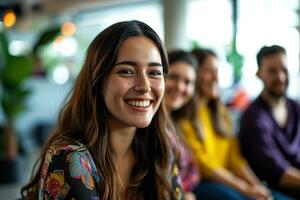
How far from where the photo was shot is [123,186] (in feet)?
4.24

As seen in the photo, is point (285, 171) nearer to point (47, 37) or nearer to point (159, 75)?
point (159, 75)

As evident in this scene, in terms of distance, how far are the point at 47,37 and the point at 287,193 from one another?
2604mm

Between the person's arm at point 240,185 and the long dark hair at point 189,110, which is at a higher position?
the long dark hair at point 189,110

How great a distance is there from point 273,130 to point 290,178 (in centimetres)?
26

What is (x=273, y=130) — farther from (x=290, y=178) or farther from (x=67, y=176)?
(x=67, y=176)

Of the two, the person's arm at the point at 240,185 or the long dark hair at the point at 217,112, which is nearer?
the person's arm at the point at 240,185

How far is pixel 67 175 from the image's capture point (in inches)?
42.3

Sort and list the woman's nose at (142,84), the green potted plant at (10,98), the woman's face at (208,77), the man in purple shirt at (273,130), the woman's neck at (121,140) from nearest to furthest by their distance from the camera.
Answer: the woman's nose at (142,84)
the woman's neck at (121,140)
the man in purple shirt at (273,130)
the woman's face at (208,77)
the green potted plant at (10,98)

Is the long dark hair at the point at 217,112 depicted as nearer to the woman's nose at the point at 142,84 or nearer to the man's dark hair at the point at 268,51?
the man's dark hair at the point at 268,51

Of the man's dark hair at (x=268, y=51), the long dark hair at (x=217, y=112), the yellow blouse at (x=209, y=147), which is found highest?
the man's dark hair at (x=268, y=51)

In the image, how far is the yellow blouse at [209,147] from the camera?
213 centimetres

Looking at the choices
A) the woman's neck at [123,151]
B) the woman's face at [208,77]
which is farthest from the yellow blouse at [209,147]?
the woman's neck at [123,151]

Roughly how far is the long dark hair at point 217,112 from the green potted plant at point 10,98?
2000 mm

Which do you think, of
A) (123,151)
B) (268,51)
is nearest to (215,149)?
(268,51)
